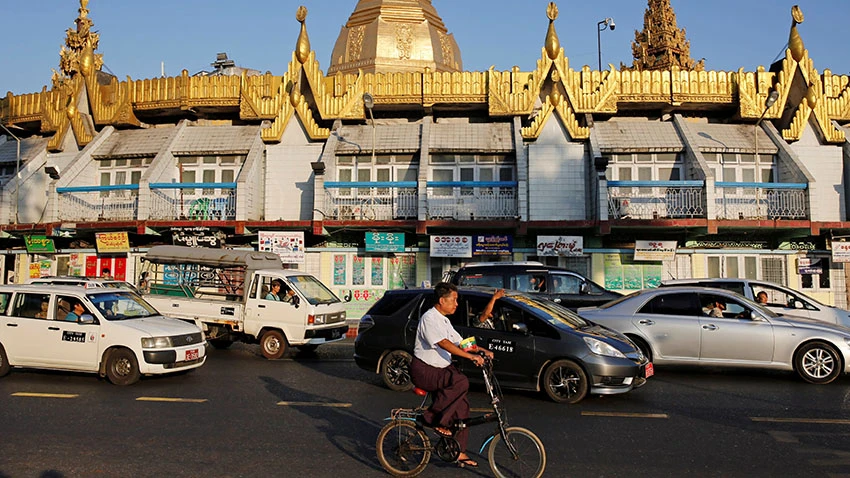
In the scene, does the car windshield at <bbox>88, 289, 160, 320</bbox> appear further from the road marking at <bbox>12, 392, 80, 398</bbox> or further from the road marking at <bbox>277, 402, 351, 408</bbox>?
the road marking at <bbox>277, 402, 351, 408</bbox>

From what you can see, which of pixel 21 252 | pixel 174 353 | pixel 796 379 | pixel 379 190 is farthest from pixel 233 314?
pixel 21 252

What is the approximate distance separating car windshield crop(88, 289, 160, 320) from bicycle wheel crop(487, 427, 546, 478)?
7642 mm

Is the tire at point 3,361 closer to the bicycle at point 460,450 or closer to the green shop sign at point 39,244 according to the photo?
the bicycle at point 460,450

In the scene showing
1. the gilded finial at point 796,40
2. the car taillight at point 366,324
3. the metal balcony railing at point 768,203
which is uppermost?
the gilded finial at point 796,40

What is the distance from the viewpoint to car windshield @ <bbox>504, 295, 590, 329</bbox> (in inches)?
368

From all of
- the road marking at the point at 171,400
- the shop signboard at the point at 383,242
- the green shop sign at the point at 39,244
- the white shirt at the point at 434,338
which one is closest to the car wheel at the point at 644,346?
the white shirt at the point at 434,338

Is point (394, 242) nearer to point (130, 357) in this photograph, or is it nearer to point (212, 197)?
point (212, 197)

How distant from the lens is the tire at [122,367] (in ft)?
33.3

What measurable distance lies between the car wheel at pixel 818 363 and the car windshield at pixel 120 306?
11111mm

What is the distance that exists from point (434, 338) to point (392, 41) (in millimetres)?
22625

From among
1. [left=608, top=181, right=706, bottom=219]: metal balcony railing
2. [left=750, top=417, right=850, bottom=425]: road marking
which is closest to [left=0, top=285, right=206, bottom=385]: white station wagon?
[left=750, top=417, right=850, bottom=425]: road marking

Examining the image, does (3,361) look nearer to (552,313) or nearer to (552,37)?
(552,313)

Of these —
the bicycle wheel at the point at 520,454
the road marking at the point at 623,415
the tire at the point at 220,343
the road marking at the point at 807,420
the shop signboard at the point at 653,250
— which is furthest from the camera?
the shop signboard at the point at 653,250

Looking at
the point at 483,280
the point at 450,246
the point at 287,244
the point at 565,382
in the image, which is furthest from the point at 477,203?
the point at 565,382
